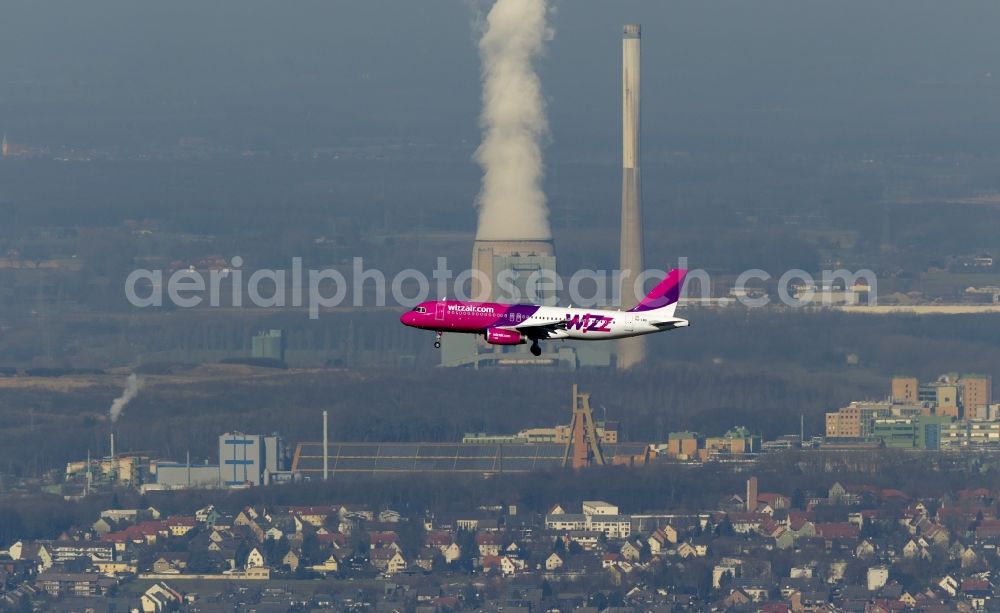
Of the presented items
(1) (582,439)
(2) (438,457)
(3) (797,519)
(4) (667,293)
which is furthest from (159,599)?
(4) (667,293)

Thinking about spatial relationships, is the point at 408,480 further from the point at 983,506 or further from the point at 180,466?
the point at 983,506

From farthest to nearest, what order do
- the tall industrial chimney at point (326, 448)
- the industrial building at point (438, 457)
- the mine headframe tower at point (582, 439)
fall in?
the tall industrial chimney at point (326, 448), the industrial building at point (438, 457), the mine headframe tower at point (582, 439)

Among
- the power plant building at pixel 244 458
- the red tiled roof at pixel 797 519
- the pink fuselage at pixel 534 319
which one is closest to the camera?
the pink fuselage at pixel 534 319

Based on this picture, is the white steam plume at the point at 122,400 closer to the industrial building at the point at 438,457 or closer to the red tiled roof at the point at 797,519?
the industrial building at the point at 438,457

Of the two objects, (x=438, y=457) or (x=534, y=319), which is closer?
(x=534, y=319)

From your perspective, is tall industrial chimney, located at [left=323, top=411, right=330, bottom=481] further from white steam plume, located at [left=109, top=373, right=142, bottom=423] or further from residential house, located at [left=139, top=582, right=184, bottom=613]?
residential house, located at [left=139, top=582, right=184, bottom=613]

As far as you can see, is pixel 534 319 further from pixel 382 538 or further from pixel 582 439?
pixel 582 439

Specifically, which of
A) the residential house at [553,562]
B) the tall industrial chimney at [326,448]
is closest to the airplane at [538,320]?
the residential house at [553,562]
